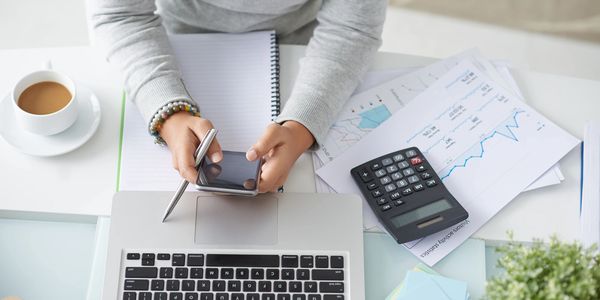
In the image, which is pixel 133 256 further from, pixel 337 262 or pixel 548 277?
pixel 548 277

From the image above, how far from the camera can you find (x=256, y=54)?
0.93 metres

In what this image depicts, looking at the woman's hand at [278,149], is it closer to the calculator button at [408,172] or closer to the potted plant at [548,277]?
the calculator button at [408,172]

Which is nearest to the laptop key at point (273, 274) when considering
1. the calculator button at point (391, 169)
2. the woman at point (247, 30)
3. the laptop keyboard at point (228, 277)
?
the laptop keyboard at point (228, 277)

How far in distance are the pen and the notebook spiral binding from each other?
0.14 meters

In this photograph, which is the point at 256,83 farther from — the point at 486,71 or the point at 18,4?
the point at 18,4

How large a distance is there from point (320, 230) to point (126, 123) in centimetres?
30

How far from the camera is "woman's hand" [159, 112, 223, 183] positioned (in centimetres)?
77

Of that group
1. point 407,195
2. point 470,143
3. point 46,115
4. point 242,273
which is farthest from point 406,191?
point 46,115

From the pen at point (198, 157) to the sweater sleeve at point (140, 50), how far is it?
112 mm

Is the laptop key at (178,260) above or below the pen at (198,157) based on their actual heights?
below

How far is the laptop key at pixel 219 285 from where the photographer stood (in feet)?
2.38

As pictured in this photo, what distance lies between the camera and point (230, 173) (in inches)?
30.3

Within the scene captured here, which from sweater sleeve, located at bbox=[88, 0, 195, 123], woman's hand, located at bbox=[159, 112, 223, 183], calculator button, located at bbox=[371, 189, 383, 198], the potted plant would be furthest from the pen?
the potted plant

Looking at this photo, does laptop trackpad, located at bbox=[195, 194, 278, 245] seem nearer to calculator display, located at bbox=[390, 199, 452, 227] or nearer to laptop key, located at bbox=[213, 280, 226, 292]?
laptop key, located at bbox=[213, 280, 226, 292]
